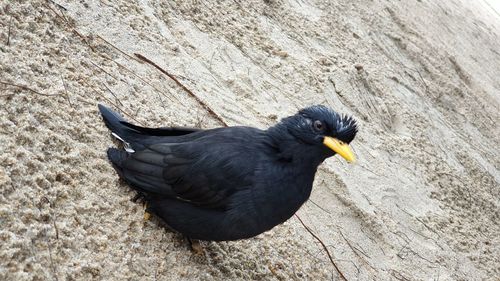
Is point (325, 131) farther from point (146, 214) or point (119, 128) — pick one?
point (119, 128)

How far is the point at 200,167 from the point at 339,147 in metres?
0.67

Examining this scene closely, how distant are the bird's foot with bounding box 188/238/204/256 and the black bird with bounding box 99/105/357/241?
112 mm

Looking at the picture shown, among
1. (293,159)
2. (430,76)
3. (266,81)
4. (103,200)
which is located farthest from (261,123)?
(430,76)

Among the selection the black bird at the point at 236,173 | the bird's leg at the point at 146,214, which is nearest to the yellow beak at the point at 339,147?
the black bird at the point at 236,173

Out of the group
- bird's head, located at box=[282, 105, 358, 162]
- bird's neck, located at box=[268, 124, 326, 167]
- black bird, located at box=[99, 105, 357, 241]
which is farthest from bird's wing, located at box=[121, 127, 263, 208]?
bird's head, located at box=[282, 105, 358, 162]

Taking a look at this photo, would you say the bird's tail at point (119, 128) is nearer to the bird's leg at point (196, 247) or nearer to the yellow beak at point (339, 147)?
the bird's leg at point (196, 247)

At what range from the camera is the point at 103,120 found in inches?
119

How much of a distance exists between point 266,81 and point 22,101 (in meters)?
2.23

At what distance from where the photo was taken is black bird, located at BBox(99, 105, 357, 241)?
8.70 feet

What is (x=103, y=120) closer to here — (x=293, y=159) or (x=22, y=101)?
(x=22, y=101)

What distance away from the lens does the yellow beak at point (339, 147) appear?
2.63 metres

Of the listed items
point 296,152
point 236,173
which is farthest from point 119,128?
point 296,152

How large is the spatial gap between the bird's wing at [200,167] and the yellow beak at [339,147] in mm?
345

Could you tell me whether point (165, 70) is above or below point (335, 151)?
below
